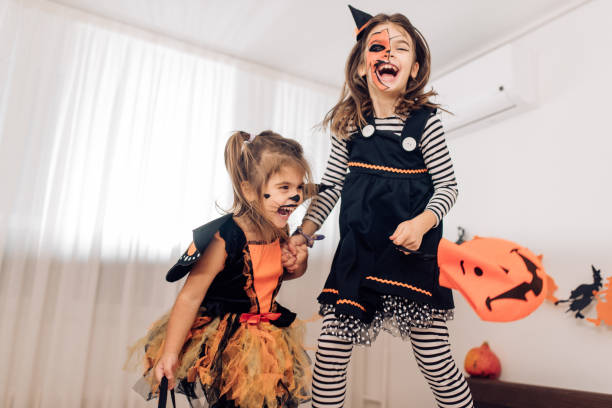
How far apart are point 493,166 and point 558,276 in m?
0.62

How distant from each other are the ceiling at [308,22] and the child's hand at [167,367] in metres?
1.66

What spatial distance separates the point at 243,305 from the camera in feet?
3.25

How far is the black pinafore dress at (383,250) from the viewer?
0.92 meters

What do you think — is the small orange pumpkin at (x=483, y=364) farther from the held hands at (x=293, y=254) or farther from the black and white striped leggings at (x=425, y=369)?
the held hands at (x=293, y=254)

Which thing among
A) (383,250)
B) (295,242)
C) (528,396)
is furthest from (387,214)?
(528,396)

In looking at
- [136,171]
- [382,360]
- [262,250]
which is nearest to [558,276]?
[382,360]

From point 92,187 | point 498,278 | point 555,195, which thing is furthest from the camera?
point 92,187

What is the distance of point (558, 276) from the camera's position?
181cm

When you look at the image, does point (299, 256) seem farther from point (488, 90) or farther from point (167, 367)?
point (488, 90)

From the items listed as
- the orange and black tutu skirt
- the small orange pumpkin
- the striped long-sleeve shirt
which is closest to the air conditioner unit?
the striped long-sleeve shirt

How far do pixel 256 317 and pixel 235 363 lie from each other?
0.11 meters

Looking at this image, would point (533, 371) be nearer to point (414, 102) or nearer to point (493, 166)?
point (493, 166)

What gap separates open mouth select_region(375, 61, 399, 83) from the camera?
103 centimetres

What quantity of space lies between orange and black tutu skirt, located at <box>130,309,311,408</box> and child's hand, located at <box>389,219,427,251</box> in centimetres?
34
